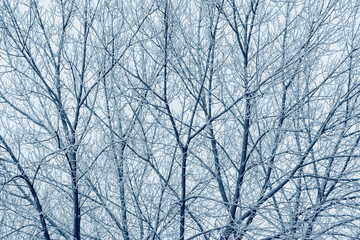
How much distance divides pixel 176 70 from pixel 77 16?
1393mm

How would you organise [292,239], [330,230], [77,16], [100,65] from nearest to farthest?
[292,239] < [330,230] < [77,16] < [100,65]

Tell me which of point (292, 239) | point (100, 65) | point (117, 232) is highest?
point (100, 65)

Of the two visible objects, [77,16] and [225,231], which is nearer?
[225,231]

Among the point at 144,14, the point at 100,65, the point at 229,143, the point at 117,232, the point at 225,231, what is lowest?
the point at 225,231

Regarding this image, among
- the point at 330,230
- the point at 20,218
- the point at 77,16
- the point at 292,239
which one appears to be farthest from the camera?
the point at 20,218

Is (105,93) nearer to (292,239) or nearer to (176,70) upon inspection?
(176,70)

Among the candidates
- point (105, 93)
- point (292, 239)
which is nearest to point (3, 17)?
point (105, 93)

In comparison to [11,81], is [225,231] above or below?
below

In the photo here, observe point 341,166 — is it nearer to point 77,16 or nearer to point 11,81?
point 77,16

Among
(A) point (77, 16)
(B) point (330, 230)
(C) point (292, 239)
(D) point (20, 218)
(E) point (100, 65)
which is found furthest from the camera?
(D) point (20, 218)

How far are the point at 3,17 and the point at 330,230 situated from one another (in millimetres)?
4514

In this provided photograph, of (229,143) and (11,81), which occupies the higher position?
(11,81)

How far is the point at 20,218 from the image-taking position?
4852 millimetres

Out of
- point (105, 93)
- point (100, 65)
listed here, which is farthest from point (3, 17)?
point (105, 93)
